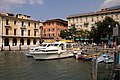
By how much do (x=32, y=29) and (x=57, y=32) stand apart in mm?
16613

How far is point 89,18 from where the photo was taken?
287 feet

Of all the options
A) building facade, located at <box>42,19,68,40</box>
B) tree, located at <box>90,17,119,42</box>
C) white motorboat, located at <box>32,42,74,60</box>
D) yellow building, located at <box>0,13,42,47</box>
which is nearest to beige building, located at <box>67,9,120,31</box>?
building facade, located at <box>42,19,68,40</box>

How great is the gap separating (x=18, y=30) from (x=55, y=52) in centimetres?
3684

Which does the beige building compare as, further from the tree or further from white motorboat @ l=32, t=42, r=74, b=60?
white motorboat @ l=32, t=42, r=74, b=60

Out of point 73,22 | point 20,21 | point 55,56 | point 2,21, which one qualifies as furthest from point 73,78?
point 73,22

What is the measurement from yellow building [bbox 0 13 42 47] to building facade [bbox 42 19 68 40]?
1046cm

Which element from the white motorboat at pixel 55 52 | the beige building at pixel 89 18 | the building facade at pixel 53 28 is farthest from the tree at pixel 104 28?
the white motorboat at pixel 55 52

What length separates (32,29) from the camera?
81.2 metres

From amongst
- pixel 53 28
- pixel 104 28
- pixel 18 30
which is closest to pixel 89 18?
pixel 53 28

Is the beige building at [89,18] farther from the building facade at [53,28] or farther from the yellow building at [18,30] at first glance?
the yellow building at [18,30]

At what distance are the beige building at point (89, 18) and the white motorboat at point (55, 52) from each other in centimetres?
3837

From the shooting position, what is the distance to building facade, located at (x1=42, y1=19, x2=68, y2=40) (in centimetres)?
9356

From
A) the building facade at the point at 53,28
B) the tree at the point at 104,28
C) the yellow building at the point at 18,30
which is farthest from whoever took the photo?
the building facade at the point at 53,28

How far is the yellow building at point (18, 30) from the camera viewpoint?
7000 cm
